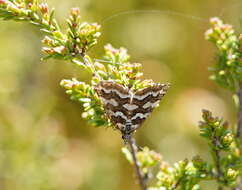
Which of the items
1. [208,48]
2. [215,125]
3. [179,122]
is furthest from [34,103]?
[215,125]

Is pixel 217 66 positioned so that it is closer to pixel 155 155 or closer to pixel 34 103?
pixel 155 155

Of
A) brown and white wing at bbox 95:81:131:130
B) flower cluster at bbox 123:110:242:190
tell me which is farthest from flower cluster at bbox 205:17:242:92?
brown and white wing at bbox 95:81:131:130

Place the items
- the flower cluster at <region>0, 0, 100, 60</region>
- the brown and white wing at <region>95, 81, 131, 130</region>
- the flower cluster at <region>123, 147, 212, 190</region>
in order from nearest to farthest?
the brown and white wing at <region>95, 81, 131, 130</region>
the flower cluster at <region>0, 0, 100, 60</region>
the flower cluster at <region>123, 147, 212, 190</region>

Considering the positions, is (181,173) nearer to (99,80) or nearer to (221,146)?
(221,146)

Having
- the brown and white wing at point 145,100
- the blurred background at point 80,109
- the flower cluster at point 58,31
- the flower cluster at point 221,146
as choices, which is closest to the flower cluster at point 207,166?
the flower cluster at point 221,146

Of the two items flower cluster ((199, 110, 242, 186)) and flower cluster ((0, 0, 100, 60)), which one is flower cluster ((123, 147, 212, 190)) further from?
flower cluster ((0, 0, 100, 60))

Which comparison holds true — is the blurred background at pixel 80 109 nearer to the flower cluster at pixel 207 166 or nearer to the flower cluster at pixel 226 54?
the flower cluster at pixel 226 54

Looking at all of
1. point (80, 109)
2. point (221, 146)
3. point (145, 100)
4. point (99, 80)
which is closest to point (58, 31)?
point (99, 80)
